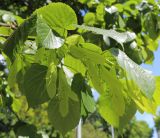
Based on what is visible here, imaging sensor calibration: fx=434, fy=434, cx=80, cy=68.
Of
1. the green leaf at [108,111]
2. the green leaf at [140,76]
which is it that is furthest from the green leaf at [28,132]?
the green leaf at [140,76]

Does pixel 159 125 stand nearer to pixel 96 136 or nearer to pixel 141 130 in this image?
pixel 141 130

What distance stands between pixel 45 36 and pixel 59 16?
0.05 m

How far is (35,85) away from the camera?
72 centimetres

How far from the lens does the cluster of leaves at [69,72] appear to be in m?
0.63

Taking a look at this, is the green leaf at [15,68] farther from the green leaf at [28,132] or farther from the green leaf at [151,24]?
the green leaf at [151,24]

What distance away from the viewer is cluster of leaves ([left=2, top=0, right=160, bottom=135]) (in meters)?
0.63

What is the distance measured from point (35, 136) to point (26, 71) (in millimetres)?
503

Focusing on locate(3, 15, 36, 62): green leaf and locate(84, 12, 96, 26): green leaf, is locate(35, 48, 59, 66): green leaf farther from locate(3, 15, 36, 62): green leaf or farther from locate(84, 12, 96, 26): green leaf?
locate(84, 12, 96, 26): green leaf

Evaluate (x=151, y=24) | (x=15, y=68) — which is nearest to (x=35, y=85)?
(x=15, y=68)

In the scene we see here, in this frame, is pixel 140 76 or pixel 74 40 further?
pixel 74 40

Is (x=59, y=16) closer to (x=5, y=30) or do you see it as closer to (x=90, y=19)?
(x=5, y=30)

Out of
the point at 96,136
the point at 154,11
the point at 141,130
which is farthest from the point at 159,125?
the point at 154,11

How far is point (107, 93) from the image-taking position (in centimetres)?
68

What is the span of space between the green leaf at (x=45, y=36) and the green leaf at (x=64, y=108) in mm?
66
